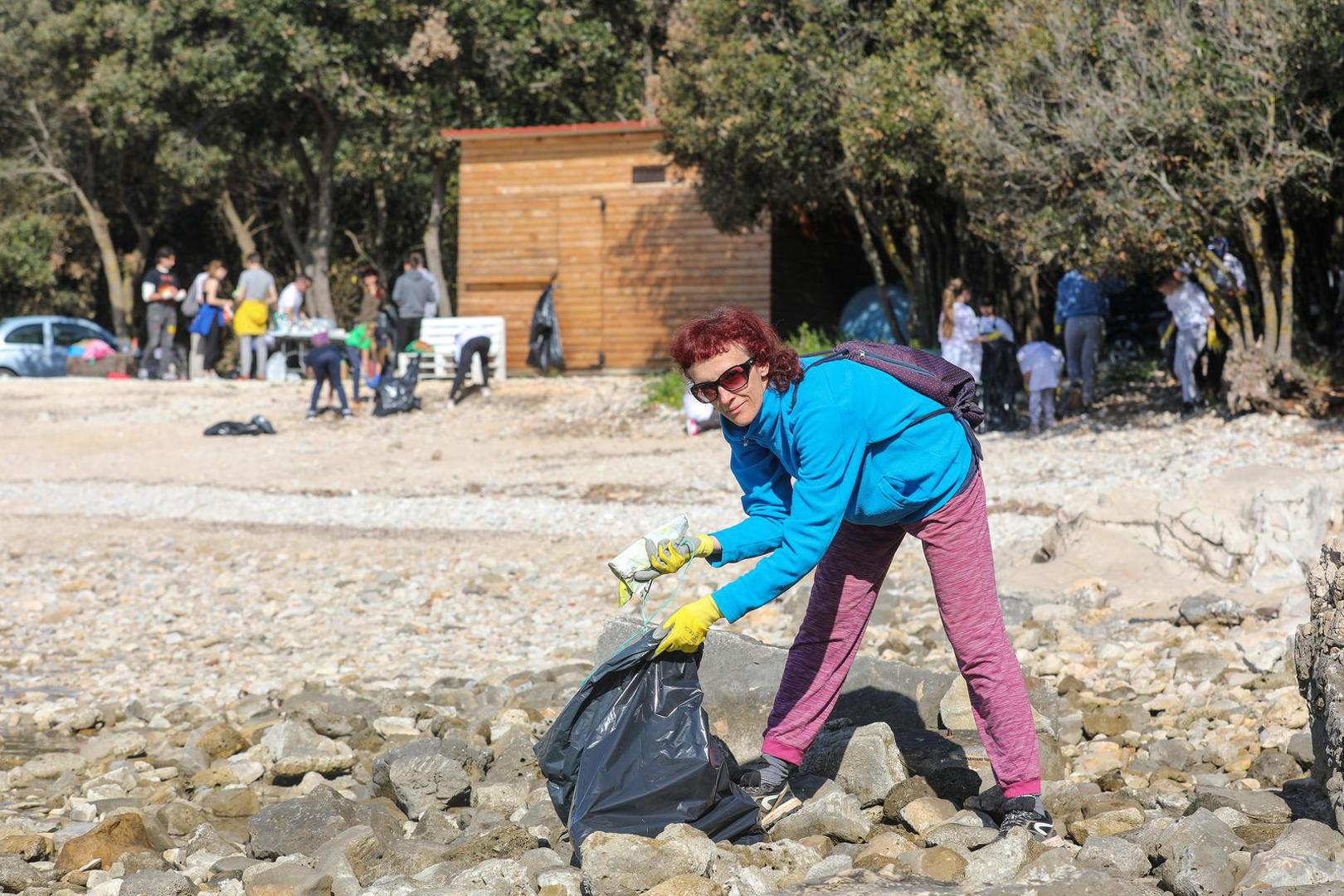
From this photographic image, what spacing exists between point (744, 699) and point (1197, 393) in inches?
446

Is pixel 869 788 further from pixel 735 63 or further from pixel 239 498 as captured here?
pixel 735 63

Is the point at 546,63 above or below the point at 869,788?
above

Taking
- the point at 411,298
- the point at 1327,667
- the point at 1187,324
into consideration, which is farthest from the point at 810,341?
the point at 1327,667

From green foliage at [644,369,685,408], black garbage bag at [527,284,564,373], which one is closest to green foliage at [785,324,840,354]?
green foliage at [644,369,685,408]

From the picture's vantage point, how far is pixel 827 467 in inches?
150

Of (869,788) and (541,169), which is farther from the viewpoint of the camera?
(541,169)

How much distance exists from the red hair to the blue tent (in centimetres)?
1677

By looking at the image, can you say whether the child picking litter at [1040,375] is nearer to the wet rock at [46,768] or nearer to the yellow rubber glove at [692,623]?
the wet rock at [46,768]

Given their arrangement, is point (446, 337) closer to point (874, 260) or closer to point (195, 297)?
point (195, 297)

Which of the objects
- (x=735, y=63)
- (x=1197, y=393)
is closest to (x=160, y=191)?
→ (x=735, y=63)

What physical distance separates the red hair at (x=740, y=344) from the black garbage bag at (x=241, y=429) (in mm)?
14726

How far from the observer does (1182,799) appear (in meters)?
4.72

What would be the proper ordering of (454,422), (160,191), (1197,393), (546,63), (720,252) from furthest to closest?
(160,191), (546,63), (720,252), (454,422), (1197,393)

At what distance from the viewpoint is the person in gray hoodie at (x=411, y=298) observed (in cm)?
2145
